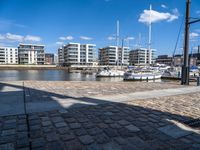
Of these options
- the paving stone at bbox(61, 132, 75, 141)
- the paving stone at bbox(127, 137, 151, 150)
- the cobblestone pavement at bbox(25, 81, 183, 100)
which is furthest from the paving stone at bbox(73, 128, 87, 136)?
the cobblestone pavement at bbox(25, 81, 183, 100)

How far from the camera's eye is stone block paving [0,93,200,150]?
3012 mm

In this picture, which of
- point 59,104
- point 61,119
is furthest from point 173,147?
point 59,104

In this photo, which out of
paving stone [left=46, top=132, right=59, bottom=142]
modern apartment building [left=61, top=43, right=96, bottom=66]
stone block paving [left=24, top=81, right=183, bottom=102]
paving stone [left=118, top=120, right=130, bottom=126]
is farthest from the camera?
modern apartment building [left=61, top=43, right=96, bottom=66]

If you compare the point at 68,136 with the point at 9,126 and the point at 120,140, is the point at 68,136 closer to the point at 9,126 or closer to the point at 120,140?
the point at 120,140

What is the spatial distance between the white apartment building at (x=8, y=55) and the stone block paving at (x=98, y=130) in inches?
5122

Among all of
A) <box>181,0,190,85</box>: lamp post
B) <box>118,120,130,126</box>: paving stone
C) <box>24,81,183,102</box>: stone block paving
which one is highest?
<box>181,0,190,85</box>: lamp post

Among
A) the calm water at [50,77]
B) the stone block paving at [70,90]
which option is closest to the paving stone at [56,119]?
the stone block paving at [70,90]

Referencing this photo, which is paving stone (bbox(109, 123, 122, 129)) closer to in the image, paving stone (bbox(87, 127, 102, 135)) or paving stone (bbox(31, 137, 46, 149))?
paving stone (bbox(87, 127, 102, 135))

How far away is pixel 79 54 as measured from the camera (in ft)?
356

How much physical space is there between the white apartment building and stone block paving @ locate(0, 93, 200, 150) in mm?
130090

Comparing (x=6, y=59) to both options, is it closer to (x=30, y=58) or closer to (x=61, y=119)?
(x=30, y=58)

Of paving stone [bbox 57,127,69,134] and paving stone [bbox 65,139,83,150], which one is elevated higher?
paving stone [bbox 57,127,69,134]

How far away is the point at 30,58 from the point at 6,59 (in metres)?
24.2

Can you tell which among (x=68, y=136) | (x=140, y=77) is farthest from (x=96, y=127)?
(x=140, y=77)
